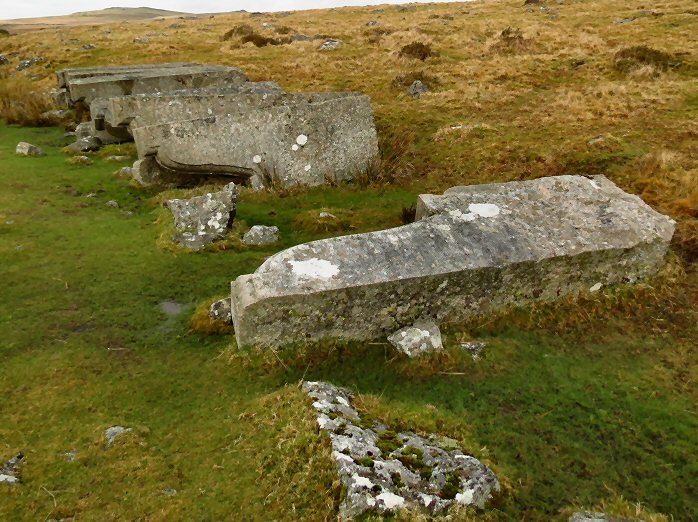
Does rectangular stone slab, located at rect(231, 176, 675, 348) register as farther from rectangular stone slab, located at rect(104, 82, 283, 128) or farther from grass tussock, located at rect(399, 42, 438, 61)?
grass tussock, located at rect(399, 42, 438, 61)

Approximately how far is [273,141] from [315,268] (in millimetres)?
4795

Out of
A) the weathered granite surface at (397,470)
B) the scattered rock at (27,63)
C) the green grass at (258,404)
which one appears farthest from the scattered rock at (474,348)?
the scattered rock at (27,63)

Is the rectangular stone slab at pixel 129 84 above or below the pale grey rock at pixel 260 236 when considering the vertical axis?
above

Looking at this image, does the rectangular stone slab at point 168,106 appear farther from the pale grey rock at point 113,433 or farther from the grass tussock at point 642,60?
the grass tussock at point 642,60

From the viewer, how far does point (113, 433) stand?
4.12 metres

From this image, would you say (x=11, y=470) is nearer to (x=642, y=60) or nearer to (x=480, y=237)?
(x=480, y=237)

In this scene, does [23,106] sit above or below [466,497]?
above

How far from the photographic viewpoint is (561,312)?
563 centimetres

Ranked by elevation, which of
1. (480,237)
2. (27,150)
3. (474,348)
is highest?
(27,150)

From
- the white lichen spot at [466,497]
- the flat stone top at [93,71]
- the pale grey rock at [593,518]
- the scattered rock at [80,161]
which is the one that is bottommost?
the pale grey rock at [593,518]

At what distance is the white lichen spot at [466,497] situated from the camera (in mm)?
3257

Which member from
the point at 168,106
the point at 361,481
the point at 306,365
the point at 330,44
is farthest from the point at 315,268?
the point at 330,44

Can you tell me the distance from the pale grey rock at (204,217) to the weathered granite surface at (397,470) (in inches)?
166

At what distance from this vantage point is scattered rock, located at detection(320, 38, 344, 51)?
23.2 m
